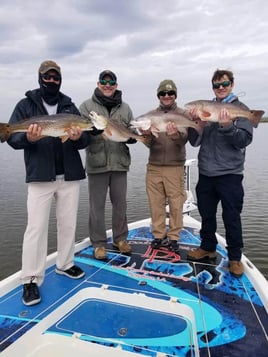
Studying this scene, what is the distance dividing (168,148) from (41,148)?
2.21 metres

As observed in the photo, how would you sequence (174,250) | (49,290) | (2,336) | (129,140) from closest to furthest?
(2,336) < (49,290) < (129,140) < (174,250)

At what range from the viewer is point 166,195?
5512 millimetres

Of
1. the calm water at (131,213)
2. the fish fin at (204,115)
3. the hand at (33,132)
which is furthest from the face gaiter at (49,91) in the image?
the calm water at (131,213)

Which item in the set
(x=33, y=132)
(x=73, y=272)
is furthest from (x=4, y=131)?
(x=73, y=272)

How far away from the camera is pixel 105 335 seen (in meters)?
3.29

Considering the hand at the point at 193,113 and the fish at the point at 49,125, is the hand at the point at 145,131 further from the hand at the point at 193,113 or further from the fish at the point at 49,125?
the fish at the point at 49,125

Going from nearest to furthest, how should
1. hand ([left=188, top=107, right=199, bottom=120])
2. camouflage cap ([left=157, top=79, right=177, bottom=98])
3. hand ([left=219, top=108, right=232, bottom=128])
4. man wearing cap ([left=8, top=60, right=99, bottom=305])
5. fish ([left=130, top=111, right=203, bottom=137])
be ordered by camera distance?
man wearing cap ([left=8, top=60, right=99, bottom=305]) → hand ([left=219, top=108, right=232, bottom=128]) → hand ([left=188, top=107, right=199, bottom=120]) → fish ([left=130, top=111, right=203, bottom=137]) → camouflage cap ([left=157, top=79, right=177, bottom=98])

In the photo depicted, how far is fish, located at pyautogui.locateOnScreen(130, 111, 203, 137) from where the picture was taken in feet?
15.8

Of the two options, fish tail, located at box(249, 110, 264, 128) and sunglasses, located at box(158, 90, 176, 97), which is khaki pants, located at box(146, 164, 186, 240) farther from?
fish tail, located at box(249, 110, 264, 128)

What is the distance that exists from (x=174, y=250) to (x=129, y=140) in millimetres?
2083

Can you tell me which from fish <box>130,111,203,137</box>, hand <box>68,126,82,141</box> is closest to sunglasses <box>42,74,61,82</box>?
hand <box>68,126,82,141</box>

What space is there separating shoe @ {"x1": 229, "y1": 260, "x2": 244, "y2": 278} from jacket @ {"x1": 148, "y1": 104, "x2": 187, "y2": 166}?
6.08 feet

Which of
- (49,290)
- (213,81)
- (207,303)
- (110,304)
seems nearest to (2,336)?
(49,290)

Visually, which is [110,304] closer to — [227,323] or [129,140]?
[227,323]
